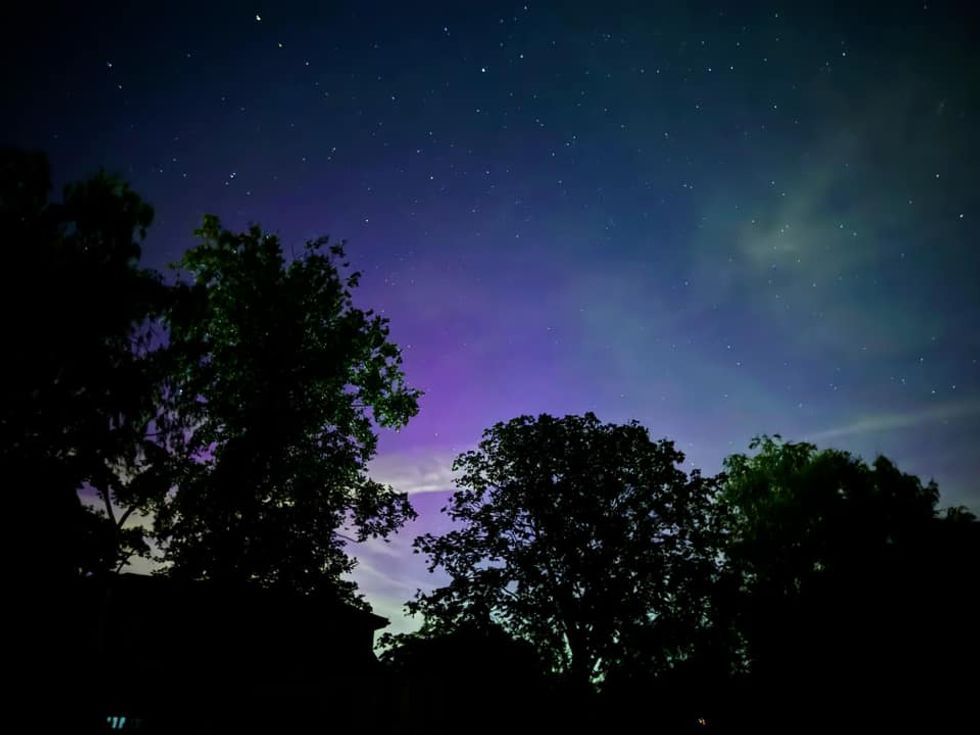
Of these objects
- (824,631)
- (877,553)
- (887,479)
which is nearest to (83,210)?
(824,631)

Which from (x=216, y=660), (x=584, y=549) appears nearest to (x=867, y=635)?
(x=584, y=549)

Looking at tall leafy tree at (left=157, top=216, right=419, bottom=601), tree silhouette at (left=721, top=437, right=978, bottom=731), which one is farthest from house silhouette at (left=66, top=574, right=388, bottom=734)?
tree silhouette at (left=721, top=437, right=978, bottom=731)

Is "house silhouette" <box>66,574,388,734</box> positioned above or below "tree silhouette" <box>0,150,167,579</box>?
below

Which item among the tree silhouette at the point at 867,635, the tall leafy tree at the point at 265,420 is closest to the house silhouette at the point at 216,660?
the tall leafy tree at the point at 265,420

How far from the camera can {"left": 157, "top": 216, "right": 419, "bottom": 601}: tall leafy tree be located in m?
19.0

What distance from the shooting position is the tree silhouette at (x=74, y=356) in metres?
14.0

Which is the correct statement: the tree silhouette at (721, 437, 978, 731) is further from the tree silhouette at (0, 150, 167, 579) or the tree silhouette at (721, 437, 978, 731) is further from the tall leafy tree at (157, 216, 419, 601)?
the tree silhouette at (0, 150, 167, 579)

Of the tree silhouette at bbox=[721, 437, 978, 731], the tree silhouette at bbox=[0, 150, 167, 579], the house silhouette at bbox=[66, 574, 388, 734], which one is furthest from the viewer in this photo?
the tree silhouette at bbox=[0, 150, 167, 579]

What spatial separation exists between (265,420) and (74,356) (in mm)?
6836

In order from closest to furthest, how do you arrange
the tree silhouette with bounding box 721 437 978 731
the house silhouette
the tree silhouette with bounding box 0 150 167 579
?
the house silhouette → the tree silhouette with bounding box 721 437 978 731 → the tree silhouette with bounding box 0 150 167 579

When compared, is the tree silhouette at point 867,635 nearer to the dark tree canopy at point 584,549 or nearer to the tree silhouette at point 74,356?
the dark tree canopy at point 584,549

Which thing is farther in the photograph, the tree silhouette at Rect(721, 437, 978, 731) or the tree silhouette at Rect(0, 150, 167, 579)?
the tree silhouette at Rect(0, 150, 167, 579)

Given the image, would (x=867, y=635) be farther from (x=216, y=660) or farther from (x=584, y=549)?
(x=216, y=660)

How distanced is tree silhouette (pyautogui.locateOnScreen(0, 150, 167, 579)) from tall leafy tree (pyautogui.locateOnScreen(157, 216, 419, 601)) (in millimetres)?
1857
